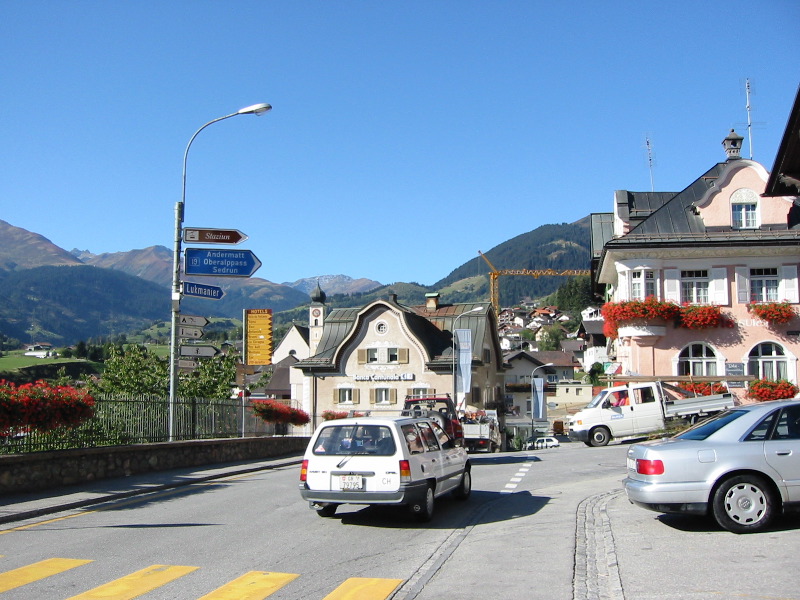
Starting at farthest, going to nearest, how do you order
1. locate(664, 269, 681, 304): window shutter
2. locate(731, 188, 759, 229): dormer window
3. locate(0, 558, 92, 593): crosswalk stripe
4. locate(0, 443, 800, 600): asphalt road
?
locate(731, 188, 759, 229): dormer window < locate(664, 269, 681, 304): window shutter < locate(0, 558, 92, 593): crosswalk stripe < locate(0, 443, 800, 600): asphalt road

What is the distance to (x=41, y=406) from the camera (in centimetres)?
1468

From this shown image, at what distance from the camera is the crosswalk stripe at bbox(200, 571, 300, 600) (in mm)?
7410

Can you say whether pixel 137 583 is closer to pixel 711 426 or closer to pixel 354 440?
pixel 354 440

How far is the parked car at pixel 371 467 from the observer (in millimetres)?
11195

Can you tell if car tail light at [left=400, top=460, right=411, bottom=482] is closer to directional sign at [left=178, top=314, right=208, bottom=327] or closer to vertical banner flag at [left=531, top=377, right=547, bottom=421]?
directional sign at [left=178, top=314, right=208, bottom=327]

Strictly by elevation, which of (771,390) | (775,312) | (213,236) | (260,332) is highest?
(260,332)

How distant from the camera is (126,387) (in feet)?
147

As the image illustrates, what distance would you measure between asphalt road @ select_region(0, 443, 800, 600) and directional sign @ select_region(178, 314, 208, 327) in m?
6.30

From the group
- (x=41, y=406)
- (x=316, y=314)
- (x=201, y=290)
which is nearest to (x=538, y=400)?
(x=201, y=290)

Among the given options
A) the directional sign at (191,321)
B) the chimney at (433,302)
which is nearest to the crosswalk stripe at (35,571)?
the directional sign at (191,321)

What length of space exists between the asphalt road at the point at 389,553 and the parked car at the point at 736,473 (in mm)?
304

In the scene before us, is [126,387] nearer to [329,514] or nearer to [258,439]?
[258,439]

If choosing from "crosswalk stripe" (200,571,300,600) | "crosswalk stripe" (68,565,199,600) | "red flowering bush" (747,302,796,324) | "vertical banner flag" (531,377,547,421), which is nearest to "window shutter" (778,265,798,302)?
"red flowering bush" (747,302,796,324)

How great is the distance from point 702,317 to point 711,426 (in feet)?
86.1
